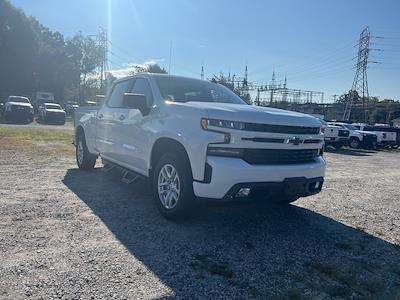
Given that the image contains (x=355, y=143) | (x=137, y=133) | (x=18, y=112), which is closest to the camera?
(x=137, y=133)

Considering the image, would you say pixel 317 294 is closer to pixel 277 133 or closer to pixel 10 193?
pixel 277 133

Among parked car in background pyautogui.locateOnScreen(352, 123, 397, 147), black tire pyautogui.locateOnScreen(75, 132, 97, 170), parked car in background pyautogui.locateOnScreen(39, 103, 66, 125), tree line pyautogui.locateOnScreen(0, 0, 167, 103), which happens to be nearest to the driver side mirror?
black tire pyautogui.locateOnScreen(75, 132, 97, 170)

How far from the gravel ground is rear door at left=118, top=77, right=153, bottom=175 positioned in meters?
0.63

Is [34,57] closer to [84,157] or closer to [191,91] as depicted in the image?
[84,157]

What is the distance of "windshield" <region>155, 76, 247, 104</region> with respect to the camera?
543 cm

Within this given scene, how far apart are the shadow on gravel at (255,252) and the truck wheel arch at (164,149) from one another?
750 millimetres

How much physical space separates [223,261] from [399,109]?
→ 7705 centimetres

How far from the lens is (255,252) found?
3961mm

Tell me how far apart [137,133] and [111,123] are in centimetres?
119

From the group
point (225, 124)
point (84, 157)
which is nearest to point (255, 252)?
point (225, 124)

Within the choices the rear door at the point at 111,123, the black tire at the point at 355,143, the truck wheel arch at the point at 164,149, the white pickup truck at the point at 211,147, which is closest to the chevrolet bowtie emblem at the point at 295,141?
the white pickup truck at the point at 211,147

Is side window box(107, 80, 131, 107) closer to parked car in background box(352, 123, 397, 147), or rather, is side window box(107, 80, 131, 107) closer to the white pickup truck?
the white pickup truck

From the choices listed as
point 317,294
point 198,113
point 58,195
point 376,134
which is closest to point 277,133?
point 198,113

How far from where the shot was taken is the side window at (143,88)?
17.9 feet
